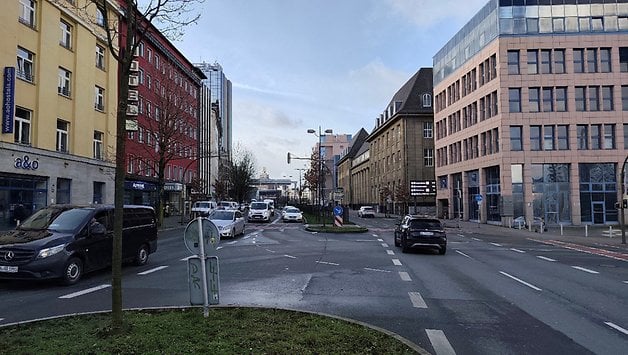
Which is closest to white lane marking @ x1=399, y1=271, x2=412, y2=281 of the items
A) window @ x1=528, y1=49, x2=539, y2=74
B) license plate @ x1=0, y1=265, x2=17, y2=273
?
license plate @ x1=0, y1=265, x2=17, y2=273

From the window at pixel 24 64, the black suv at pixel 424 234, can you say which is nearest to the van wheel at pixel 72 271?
the black suv at pixel 424 234

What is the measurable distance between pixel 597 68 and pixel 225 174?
194 ft

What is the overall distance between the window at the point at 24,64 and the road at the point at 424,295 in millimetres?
15319

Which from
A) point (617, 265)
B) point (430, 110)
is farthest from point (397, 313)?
point (430, 110)

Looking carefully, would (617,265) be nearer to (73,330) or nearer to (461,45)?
(73,330)

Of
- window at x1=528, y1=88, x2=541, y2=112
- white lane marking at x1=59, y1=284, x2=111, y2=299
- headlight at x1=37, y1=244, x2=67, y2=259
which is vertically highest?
window at x1=528, y1=88, x2=541, y2=112

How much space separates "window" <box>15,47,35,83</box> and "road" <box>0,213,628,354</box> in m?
15.3

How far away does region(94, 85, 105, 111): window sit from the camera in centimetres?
3419

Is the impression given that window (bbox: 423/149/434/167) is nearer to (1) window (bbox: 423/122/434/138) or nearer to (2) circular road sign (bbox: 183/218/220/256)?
(1) window (bbox: 423/122/434/138)

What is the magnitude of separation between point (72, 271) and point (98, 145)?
25.7m

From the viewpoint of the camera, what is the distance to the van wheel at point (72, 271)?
11047 millimetres

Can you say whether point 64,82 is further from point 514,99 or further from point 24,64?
point 514,99

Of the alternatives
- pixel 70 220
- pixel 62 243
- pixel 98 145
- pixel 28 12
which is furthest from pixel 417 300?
pixel 98 145

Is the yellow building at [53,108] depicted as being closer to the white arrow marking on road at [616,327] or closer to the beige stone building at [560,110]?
the white arrow marking on road at [616,327]
